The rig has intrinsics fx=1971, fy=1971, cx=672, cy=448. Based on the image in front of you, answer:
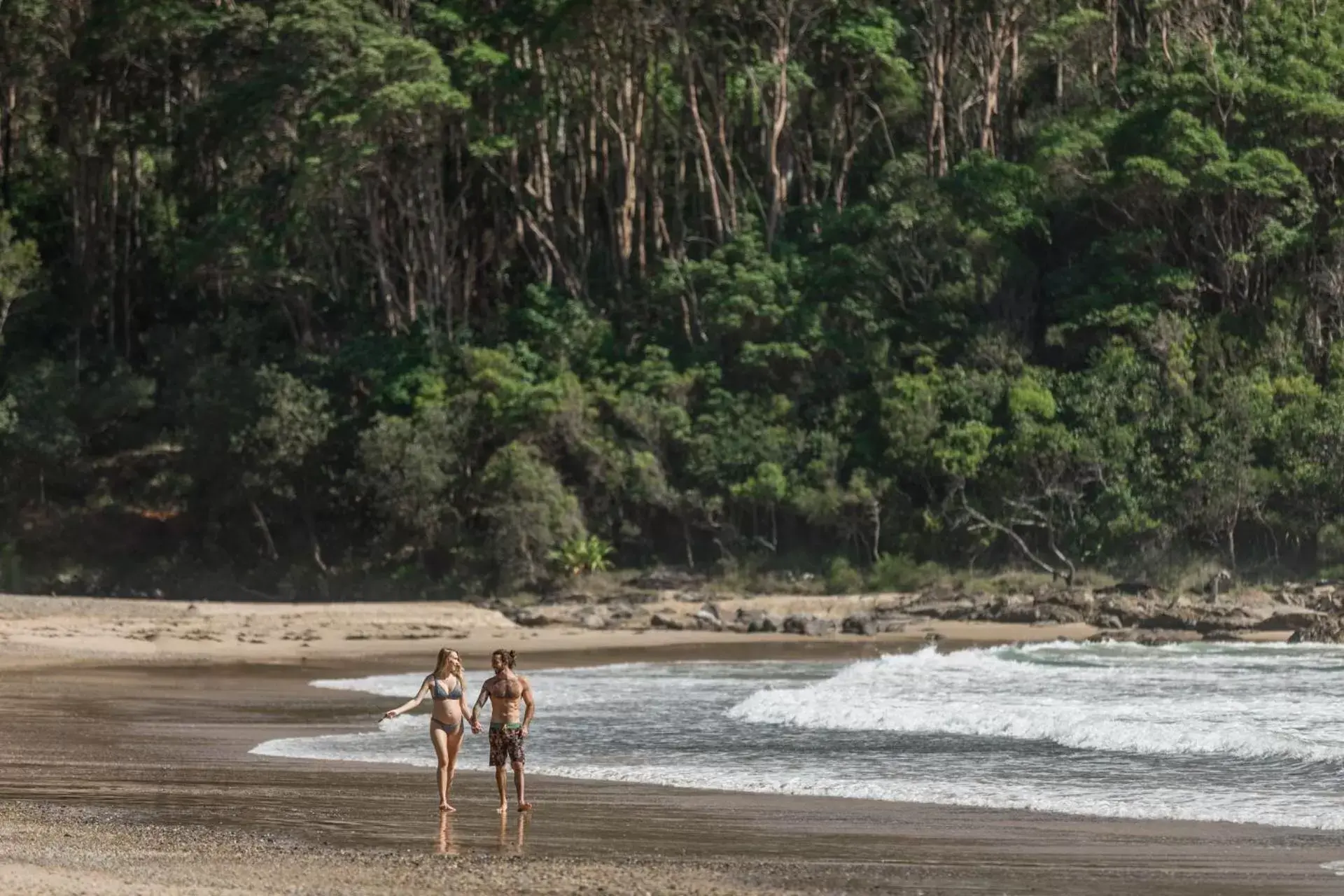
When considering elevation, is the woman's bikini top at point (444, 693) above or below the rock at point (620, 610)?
below

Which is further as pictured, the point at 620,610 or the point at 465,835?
the point at 620,610

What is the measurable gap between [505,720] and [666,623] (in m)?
18.8

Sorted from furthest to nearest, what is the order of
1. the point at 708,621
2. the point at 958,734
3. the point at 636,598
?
the point at 636,598 → the point at 708,621 → the point at 958,734

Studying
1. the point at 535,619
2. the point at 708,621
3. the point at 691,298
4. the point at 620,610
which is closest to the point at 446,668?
the point at 708,621

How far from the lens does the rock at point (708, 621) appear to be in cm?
3100

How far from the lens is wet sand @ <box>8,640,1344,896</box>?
972 centimetres

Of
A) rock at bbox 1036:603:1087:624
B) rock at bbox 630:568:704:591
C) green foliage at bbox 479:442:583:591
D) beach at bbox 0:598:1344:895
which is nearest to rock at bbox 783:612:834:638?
rock at bbox 1036:603:1087:624

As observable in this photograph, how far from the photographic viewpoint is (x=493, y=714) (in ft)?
41.1

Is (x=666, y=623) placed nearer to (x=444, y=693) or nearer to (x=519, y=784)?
(x=444, y=693)

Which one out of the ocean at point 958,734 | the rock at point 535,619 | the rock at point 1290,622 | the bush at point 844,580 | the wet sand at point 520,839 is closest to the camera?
the wet sand at point 520,839

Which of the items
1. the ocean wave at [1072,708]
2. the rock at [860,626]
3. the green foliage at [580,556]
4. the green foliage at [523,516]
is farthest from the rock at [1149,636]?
the green foliage at [523,516]

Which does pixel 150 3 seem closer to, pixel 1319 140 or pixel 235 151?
pixel 235 151

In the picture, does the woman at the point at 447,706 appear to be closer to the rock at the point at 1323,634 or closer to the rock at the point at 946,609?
the rock at the point at 1323,634

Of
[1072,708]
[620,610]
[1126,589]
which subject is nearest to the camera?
[1072,708]
